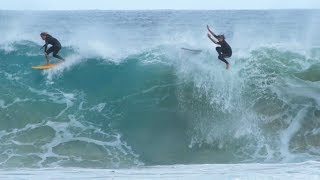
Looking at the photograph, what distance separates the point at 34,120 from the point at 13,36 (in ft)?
21.3

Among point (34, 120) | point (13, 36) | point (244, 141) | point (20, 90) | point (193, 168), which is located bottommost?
point (193, 168)

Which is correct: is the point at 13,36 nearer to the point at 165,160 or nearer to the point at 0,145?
the point at 0,145

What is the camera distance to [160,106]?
45.0 ft

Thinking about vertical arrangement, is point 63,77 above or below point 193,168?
above

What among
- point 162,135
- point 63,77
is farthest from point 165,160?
point 63,77

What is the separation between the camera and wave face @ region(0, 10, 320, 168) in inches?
457

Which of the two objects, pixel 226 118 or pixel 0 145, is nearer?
pixel 0 145

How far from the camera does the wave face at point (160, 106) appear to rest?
1162cm

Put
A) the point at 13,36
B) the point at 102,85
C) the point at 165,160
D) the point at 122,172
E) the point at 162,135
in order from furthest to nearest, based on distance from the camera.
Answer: the point at 13,36 → the point at 102,85 → the point at 162,135 → the point at 165,160 → the point at 122,172

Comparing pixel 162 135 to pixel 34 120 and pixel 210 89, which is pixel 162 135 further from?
pixel 34 120

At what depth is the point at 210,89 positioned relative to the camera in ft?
44.4

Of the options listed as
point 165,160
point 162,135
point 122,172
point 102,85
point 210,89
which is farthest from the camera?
point 102,85

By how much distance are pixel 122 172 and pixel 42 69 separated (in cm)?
742

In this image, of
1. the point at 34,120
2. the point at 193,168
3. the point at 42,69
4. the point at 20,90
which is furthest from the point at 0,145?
the point at 193,168
